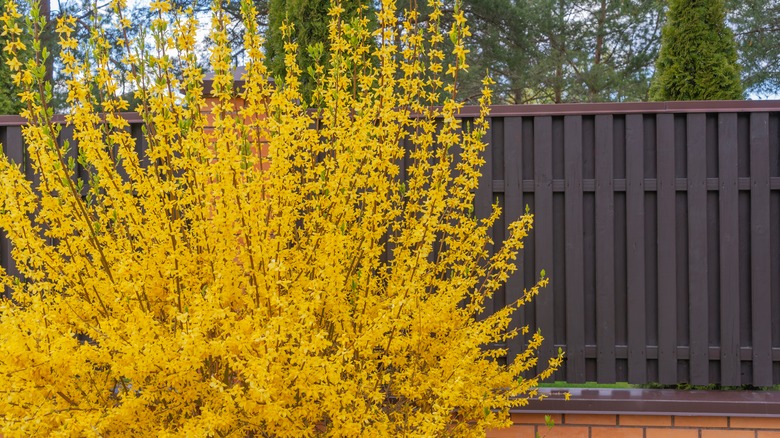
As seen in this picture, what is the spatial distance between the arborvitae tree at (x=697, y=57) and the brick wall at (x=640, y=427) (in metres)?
2.90

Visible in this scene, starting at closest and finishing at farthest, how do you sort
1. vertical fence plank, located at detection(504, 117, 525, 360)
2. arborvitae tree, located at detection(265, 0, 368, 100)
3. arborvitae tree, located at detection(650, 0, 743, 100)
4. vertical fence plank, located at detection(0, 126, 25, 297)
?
1. vertical fence plank, located at detection(504, 117, 525, 360)
2. vertical fence plank, located at detection(0, 126, 25, 297)
3. arborvitae tree, located at detection(265, 0, 368, 100)
4. arborvitae tree, located at detection(650, 0, 743, 100)

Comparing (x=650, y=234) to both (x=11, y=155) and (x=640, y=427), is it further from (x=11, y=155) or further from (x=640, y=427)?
(x=11, y=155)

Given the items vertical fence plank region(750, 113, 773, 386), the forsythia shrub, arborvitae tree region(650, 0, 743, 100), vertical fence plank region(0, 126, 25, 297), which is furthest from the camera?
arborvitae tree region(650, 0, 743, 100)

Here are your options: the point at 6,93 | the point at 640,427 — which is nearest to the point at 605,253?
the point at 640,427

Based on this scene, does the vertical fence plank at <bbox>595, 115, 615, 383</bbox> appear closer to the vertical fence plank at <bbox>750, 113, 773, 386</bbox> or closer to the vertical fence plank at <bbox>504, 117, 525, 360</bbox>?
the vertical fence plank at <bbox>504, 117, 525, 360</bbox>

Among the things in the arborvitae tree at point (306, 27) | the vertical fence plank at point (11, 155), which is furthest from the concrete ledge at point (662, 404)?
the arborvitae tree at point (306, 27)

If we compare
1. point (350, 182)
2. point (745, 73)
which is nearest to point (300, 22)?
point (350, 182)

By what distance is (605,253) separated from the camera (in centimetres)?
358

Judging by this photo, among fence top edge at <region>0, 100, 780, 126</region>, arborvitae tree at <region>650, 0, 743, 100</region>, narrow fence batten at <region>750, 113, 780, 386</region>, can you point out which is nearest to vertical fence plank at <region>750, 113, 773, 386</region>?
narrow fence batten at <region>750, 113, 780, 386</region>

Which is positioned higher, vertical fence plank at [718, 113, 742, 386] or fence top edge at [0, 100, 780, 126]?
fence top edge at [0, 100, 780, 126]

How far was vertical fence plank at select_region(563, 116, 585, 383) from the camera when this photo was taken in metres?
3.57

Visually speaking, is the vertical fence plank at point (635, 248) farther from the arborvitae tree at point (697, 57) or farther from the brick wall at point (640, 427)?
the arborvitae tree at point (697, 57)

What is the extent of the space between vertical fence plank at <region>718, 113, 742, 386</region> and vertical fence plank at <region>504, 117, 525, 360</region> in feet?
3.22

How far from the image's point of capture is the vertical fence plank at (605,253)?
3557 mm
